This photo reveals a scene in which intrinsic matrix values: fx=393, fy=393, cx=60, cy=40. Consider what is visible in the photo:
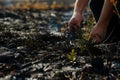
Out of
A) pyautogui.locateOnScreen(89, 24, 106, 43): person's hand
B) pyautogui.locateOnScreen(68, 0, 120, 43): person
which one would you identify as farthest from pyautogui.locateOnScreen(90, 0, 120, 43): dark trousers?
pyautogui.locateOnScreen(89, 24, 106, 43): person's hand

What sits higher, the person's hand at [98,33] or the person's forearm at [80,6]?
the person's forearm at [80,6]

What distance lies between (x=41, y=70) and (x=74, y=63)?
33 centimetres

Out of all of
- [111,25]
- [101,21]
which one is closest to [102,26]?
[101,21]

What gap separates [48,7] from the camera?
10898 mm

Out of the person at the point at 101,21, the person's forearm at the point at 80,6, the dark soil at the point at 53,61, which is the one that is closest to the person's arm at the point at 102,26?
the person at the point at 101,21

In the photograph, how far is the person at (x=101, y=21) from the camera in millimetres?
4348

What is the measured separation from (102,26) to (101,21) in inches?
3.1

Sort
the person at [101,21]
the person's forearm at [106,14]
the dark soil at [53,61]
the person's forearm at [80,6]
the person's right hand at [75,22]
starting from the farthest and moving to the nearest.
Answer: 1. the person's forearm at [80,6]
2. the person's right hand at [75,22]
3. the person at [101,21]
4. the person's forearm at [106,14]
5. the dark soil at [53,61]

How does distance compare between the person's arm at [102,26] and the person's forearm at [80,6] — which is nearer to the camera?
the person's arm at [102,26]

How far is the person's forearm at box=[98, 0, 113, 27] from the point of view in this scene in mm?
4238

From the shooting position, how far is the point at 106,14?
14.3 ft

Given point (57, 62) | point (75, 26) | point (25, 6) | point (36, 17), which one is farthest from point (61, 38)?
point (25, 6)

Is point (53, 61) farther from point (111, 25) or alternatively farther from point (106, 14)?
point (111, 25)

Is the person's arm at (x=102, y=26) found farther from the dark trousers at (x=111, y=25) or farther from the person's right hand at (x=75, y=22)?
the person's right hand at (x=75, y=22)
